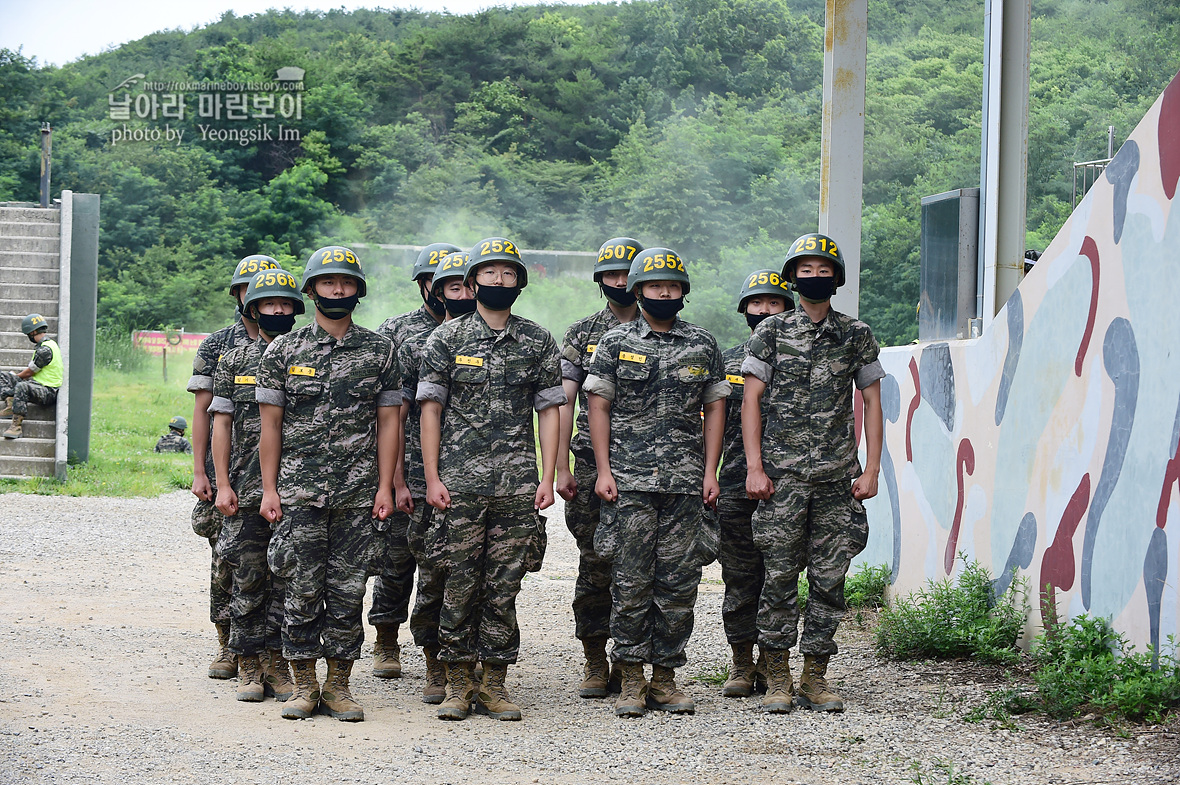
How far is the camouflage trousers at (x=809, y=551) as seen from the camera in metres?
5.56

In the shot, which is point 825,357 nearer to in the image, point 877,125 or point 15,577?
point 15,577

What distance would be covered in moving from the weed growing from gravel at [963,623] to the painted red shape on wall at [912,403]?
1.39m

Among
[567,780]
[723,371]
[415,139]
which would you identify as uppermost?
[415,139]

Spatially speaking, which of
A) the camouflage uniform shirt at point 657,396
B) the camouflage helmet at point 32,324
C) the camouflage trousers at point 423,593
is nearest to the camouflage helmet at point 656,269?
the camouflage uniform shirt at point 657,396

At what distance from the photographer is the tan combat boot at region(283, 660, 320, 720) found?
5.36 m

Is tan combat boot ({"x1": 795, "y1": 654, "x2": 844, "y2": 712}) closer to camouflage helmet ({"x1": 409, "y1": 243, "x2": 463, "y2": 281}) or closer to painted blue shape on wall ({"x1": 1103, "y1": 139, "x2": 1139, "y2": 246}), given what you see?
painted blue shape on wall ({"x1": 1103, "y1": 139, "x2": 1139, "y2": 246})

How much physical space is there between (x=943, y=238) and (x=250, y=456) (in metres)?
5.36

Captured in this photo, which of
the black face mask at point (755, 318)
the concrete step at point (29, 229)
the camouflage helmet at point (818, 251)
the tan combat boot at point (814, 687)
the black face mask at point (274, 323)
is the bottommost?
the tan combat boot at point (814, 687)

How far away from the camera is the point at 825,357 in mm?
5707

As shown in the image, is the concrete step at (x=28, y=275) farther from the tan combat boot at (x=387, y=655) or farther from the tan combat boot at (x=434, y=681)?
the tan combat boot at (x=434, y=681)

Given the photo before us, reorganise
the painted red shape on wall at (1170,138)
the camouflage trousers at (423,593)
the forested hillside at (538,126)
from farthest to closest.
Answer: the forested hillside at (538,126)
the camouflage trousers at (423,593)
the painted red shape on wall at (1170,138)

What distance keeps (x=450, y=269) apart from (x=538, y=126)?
49.5 meters

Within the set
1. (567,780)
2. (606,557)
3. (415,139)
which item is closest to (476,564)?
(606,557)

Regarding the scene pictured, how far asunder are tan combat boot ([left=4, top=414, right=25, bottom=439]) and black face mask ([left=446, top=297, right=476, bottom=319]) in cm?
989
